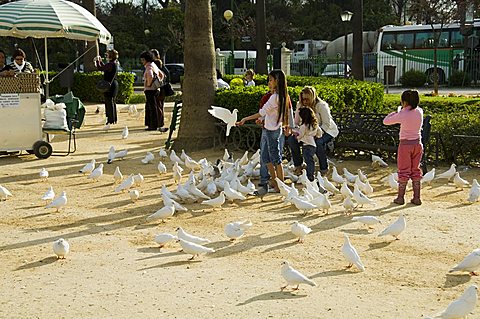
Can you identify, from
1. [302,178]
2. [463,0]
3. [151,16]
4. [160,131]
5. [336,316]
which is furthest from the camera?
[151,16]

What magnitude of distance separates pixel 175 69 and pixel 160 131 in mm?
30524

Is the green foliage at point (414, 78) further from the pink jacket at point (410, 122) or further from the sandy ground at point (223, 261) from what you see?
the pink jacket at point (410, 122)

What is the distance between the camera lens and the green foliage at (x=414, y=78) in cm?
3828

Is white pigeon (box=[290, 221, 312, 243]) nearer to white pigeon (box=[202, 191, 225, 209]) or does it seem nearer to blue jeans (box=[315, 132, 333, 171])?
white pigeon (box=[202, 191, 225, 209])

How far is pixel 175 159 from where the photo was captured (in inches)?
451

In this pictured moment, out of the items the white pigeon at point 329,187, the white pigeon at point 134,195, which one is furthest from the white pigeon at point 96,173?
the white pigeon at point 329,187

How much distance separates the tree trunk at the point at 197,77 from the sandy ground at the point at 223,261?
341 cm

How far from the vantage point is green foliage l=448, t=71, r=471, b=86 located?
37.2 metres

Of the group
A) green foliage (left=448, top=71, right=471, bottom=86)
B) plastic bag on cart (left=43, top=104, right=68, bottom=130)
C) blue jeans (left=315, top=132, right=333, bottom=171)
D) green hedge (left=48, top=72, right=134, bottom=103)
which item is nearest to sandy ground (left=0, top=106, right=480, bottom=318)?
blue jeans (left=315, top=132, right=333, bottom=171)

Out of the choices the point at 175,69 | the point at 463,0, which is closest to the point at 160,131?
the point at 463,0

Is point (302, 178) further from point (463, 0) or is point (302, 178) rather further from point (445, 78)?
point (445, 78)

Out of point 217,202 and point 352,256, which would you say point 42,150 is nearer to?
point 217,202

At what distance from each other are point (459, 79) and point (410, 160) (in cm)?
3013

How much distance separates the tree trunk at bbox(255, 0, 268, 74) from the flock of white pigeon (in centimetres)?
1776
